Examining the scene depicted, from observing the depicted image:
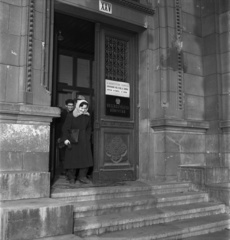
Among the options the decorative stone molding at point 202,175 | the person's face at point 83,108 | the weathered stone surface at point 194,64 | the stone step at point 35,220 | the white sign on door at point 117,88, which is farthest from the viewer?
the weathered stone surface at point 194,64

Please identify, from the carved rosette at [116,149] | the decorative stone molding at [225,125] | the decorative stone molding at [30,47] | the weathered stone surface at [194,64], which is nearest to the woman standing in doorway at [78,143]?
the carved rosette at [116,149]

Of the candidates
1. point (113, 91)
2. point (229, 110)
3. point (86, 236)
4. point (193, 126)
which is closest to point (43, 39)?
point (113, 91)

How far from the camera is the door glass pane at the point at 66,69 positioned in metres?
10.7

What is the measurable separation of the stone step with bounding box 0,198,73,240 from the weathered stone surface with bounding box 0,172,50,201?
365 mm

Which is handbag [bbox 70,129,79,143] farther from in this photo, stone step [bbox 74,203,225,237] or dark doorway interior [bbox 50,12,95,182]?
dark doorway interior [bbox 50,12,95,182]

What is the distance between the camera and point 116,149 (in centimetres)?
812

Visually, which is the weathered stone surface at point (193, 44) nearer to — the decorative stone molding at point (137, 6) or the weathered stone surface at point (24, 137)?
the decorative stone molding at point (137, 6)

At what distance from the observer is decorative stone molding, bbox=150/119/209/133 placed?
26.1 ft

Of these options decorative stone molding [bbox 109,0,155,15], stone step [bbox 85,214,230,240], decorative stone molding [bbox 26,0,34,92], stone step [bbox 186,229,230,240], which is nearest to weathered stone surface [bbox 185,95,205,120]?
decorative stone molding [bbox 109,0,155,15]

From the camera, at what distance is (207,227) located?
18.9ft

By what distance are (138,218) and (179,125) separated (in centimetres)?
343

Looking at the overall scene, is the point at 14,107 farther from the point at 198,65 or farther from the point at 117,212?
the point at 198,65

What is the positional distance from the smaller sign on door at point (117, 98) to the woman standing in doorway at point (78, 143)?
106 cm

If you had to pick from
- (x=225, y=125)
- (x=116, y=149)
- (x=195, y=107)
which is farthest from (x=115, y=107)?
(x=225, y=125)
